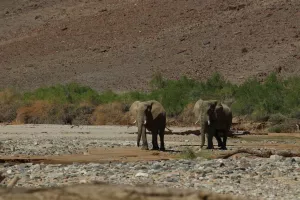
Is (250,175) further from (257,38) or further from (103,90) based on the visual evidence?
(257,38)

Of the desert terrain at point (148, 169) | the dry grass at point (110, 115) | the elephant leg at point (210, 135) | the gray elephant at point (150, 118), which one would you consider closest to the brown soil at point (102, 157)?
the desert terrain at point (148, 169)

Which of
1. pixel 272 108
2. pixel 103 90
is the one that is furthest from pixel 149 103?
pixel 103 90

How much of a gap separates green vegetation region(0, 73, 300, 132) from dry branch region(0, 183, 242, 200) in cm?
3114

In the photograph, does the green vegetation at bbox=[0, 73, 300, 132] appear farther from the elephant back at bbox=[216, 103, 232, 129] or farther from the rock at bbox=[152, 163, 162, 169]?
the rock at bbox=[152, 163, 162, 169]

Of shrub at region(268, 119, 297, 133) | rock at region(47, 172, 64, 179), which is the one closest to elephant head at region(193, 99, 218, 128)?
shrub at region(268, 119, 297, 133)

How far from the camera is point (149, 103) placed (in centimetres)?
2697

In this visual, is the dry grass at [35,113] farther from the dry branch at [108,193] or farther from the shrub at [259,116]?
the dry branch at [108,193]

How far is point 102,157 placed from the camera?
21438mm

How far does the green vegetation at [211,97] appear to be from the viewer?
42.3 m

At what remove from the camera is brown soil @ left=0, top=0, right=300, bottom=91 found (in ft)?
204

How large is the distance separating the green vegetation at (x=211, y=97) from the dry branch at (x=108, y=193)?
31.1 m

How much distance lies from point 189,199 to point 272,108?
3764 cm

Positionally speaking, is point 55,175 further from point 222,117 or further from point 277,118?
point 277,118

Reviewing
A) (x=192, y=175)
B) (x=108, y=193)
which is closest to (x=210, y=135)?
(x=192, y=175)
